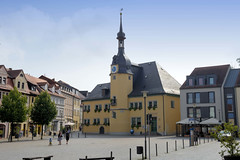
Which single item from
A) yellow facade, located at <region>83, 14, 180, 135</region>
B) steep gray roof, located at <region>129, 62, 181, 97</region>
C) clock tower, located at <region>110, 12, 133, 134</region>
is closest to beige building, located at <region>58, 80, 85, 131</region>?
yellow facade, located at <region>83, 14, 180, 135</region>

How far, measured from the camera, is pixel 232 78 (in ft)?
161

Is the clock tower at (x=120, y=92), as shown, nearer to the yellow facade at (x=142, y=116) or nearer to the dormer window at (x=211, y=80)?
the yellow facade at (x=142, y=116)

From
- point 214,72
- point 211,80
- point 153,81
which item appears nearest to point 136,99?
point 153,81

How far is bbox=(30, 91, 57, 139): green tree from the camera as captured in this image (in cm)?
4547

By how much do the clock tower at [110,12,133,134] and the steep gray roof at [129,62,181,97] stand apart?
6.32ft

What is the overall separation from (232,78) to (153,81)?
15916mm

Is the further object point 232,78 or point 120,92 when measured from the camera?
point 120,92

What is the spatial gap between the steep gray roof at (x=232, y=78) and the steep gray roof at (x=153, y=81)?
11409 millimetres

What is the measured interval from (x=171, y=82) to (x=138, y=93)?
26.9 ft

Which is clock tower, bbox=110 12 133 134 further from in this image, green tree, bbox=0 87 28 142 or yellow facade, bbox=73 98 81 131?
yellow facade, bbox=73 98 81 131

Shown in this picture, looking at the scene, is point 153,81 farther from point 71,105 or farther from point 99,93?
point 71,105

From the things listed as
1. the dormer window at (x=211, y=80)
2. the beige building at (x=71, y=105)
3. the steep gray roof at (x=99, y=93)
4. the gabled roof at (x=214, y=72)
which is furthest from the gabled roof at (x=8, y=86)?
the dormer window at (x=211, y=80)

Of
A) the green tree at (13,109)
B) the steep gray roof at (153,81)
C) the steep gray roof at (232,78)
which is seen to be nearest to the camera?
the green tree at (13,109)

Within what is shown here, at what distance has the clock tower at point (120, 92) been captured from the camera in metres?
58.5
